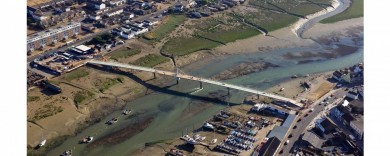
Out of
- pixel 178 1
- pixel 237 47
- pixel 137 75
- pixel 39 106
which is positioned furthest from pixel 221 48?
pixel 39 106

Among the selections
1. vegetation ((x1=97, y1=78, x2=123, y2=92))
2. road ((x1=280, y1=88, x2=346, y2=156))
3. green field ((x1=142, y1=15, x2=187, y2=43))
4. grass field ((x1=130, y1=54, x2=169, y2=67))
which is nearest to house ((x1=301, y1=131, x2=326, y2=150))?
road ((x1=280, y1=88, x2=346, y2=156))

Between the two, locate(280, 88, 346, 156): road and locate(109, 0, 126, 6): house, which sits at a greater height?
locate(109, 0, 126, 6): house

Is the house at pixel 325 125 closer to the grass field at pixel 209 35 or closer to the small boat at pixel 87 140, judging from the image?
the small boat at pixel 87 140

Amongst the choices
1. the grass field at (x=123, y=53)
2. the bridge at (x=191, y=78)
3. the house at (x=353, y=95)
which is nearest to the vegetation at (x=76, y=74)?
the bridge at (x=191, y=78)

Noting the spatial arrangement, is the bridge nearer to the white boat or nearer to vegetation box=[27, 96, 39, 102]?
vegetation box=[27, 96, 39, 102]

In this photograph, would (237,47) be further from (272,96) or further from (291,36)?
(272,96)

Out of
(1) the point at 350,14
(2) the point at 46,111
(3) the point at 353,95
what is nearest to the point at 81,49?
(2) the point at 46,111
